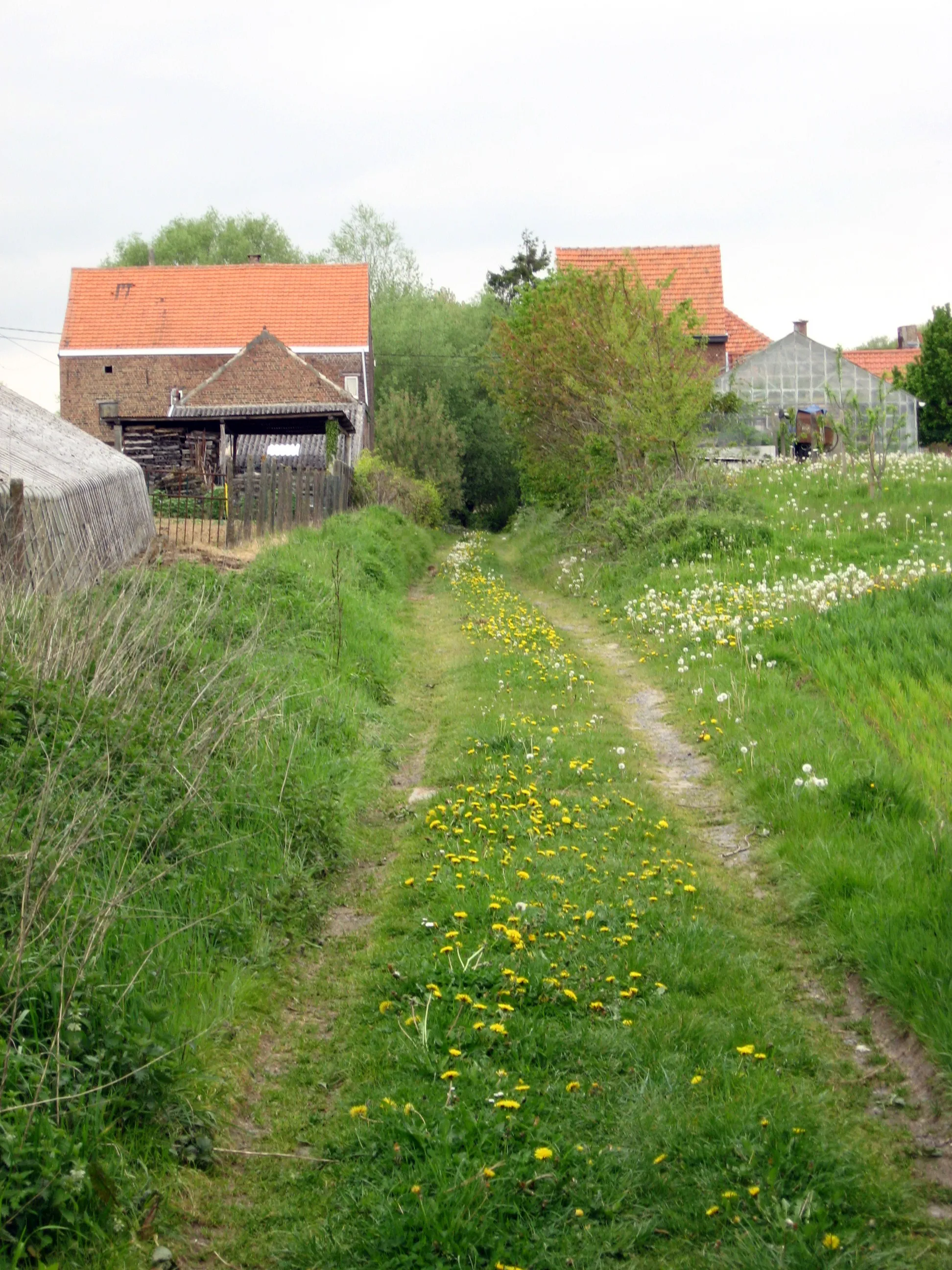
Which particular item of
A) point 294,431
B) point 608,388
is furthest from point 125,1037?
point 294,431

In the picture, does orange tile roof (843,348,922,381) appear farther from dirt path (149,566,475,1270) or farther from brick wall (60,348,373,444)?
dirt path (149,566,475,1270)

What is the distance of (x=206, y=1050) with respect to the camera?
175 inches

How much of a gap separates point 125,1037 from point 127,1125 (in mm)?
318

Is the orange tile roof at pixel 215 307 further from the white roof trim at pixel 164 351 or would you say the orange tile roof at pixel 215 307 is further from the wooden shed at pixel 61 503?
the wooden shed at pixel 61 503

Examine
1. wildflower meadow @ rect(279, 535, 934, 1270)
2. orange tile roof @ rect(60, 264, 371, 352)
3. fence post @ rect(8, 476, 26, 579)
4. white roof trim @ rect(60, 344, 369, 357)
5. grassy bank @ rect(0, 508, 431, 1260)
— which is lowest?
wildflower meadow @ rect(279, 535, 934, 1270)

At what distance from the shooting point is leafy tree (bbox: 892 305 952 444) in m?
41.3

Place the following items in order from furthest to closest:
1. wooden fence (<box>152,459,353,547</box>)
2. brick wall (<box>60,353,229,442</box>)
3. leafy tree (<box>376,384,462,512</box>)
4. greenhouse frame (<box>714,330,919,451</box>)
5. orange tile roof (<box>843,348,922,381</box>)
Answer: orange tile roof (<box>843,348,922,381</box>) < brick wall (<box>60,353,229,442</box>) < leafy tree (<box>376,384,462,512</box>) < greenhouse frame (<box>714,330,919,451</box>) < wooden fence (<box>152,459,353,547</box>)

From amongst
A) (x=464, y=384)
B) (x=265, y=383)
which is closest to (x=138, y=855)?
(x=265, y=383)

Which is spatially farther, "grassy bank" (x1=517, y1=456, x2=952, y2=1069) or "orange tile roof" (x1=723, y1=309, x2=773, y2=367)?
"orange tile roof" (x1=723, y1=309, x2=773, y2=367)

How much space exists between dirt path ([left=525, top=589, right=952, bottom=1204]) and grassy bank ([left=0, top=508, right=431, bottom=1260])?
228 centimetres

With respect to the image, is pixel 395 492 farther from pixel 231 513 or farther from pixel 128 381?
pixel 128 381

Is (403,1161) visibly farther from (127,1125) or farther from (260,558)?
(260,558)

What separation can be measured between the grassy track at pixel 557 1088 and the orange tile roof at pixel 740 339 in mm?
35256

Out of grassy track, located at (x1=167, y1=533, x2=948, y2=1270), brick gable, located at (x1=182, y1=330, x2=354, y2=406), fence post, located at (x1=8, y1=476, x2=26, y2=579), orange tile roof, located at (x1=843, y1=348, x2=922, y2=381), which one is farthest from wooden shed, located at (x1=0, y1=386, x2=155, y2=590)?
orange tile roof, located at (x1=843, y1=348, x2=922, y2=381)
